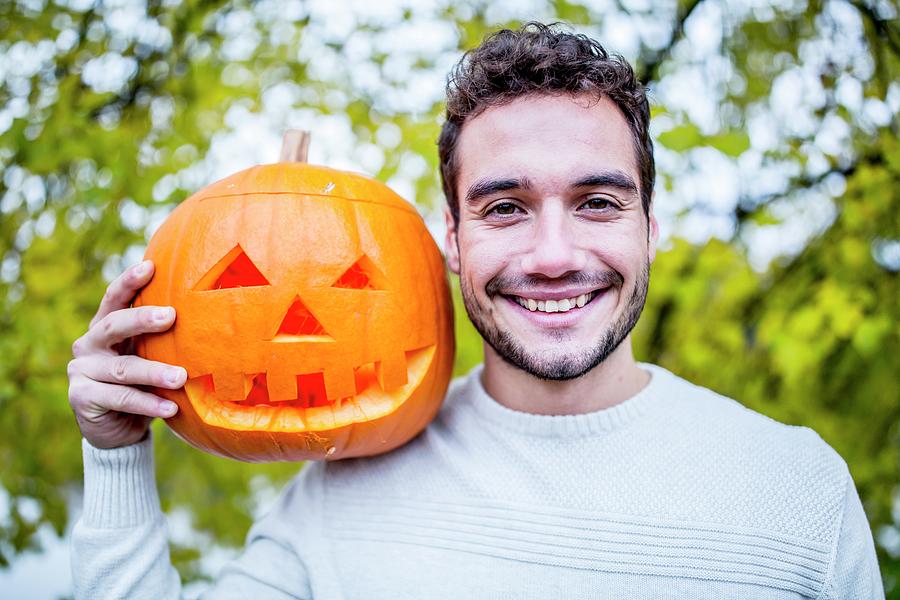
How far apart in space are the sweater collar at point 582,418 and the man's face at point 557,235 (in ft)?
0.57

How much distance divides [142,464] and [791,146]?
2.62 meters

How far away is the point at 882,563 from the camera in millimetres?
2676

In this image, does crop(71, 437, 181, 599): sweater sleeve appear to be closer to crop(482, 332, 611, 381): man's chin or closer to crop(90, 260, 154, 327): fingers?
crop(90, 260, 154, 327): fingers

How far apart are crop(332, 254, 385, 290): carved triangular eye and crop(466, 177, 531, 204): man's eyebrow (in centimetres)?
35

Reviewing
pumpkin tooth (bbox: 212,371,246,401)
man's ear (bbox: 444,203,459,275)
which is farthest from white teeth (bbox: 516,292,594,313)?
pumpkin tooth (bbox: 212,371,246,401)

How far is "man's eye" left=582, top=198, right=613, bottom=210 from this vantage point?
5.76 ft

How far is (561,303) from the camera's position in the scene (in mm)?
1754

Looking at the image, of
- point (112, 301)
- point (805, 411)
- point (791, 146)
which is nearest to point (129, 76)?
point (112, 301)

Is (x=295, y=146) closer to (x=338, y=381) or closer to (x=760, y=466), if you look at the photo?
(x=338, y=381)

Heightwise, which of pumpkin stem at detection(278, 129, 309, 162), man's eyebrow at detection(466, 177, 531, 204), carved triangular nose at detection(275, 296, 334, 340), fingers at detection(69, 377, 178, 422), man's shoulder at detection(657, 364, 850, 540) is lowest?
man's shoulder at detection(657, 364, 850, 540)

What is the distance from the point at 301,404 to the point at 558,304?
708mm

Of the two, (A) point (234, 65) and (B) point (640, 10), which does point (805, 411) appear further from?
(A) point (234, 65)

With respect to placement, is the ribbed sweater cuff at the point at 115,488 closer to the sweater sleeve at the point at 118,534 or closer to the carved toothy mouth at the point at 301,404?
the sweater sleeve at the point at 118,534

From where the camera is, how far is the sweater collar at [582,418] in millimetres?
1833
